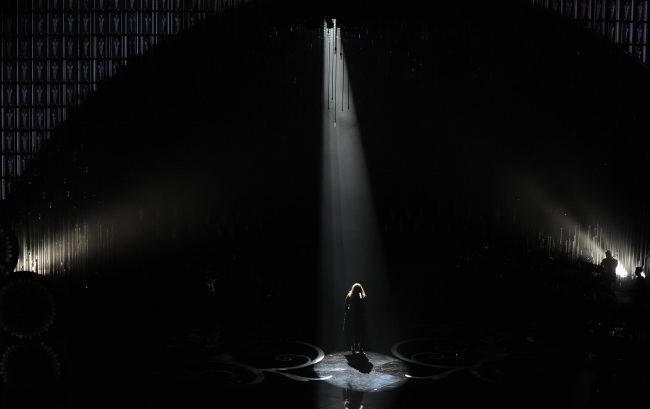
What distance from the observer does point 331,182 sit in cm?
1580

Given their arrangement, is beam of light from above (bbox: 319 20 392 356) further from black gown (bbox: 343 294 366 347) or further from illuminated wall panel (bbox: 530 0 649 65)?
illuminated wall panel (bbox: 530 0 649 65)

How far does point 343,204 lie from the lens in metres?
16.3

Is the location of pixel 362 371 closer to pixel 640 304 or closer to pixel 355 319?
pixel 355 319

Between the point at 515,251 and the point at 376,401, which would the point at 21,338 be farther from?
the point at 515,251

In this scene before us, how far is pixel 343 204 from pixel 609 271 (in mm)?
6919

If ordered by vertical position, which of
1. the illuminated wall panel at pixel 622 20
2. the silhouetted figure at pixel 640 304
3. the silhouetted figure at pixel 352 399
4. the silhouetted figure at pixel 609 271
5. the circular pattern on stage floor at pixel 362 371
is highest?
the illuminated wall panel at pixel 622 20

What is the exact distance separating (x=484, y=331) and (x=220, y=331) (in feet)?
15.1

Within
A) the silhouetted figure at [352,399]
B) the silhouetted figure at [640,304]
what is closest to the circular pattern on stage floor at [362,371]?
the silhouetted figure at [352,399]

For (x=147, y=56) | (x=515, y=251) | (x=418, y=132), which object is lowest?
(x=515, y=251)

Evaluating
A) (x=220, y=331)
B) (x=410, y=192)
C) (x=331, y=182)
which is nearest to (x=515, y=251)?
(x=410, y=192)

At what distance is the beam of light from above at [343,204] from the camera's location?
45.5 feet

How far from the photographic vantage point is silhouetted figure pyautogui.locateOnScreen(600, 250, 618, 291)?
38.3 feet

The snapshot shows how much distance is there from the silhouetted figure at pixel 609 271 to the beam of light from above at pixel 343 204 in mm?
4333

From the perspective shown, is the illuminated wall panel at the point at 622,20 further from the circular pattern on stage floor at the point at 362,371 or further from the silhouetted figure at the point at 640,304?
the circular pattern on stage floor at the point at 362,371
